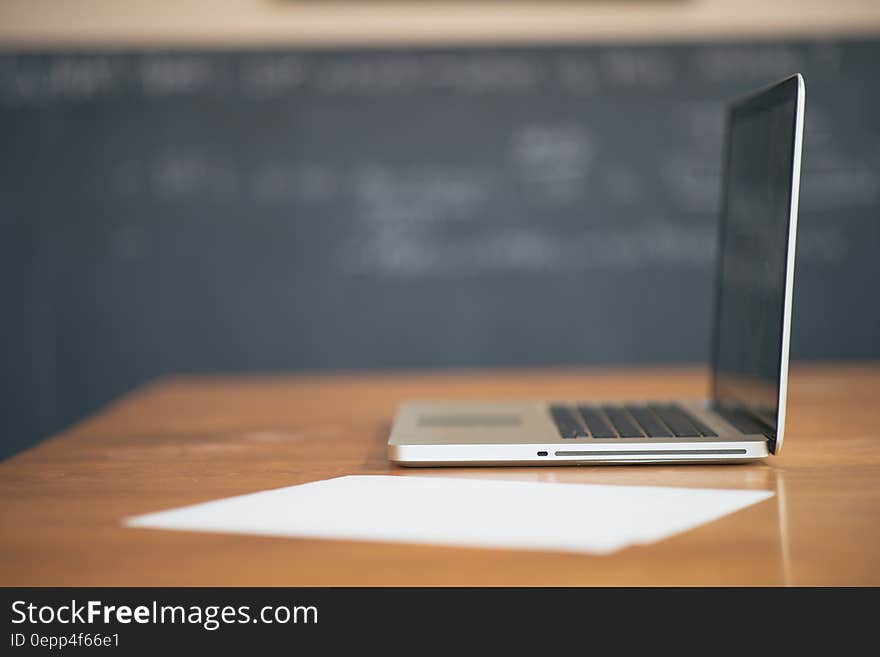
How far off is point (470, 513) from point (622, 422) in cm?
31

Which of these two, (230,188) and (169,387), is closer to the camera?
(169,387)

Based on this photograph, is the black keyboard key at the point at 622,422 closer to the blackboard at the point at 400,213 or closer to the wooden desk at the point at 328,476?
the wooden desk at the point at 328,476

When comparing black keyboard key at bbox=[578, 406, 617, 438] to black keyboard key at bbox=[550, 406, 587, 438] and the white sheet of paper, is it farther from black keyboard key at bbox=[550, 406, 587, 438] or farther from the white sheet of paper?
the white sheet of paper

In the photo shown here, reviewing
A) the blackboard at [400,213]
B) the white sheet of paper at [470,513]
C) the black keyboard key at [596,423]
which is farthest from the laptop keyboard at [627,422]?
the blackboard at [400,213]

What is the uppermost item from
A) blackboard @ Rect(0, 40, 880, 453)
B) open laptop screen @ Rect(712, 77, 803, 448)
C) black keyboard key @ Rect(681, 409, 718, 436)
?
blackboard @ Rect(0, 40, 880, 453)

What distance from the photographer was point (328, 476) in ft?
2.75

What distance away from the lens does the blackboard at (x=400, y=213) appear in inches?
110

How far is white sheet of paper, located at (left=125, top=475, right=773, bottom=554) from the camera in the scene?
0.64 meters

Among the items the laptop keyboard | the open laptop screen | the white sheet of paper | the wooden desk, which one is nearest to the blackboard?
the wooden desk

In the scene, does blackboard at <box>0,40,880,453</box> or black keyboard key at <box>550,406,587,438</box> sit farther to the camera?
blackboard at <box>0,40,880,453</box>
